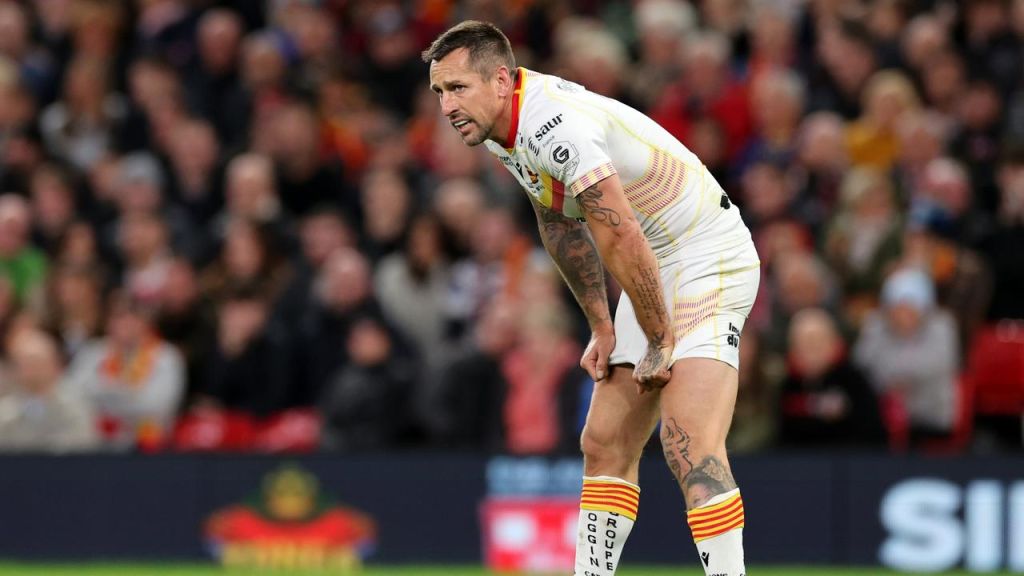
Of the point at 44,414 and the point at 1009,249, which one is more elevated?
the point at 1009,249

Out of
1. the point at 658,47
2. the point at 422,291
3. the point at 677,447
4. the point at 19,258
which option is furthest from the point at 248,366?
A: the point at 677,447

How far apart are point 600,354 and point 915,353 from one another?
5.89 meters

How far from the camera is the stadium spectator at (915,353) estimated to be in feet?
43.4

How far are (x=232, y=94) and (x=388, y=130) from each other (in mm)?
1762

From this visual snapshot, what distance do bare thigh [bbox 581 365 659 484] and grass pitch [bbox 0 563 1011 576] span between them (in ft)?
16.8

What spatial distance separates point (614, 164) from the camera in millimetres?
7504

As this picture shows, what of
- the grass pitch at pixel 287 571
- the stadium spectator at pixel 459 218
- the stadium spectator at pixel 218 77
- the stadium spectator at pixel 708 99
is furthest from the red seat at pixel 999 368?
the stadium spectator at pixel 218 77

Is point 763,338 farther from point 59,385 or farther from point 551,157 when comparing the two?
point 551,157

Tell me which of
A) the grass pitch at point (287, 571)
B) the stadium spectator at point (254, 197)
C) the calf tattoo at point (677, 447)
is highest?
the stadium spectator at point (254, 197)

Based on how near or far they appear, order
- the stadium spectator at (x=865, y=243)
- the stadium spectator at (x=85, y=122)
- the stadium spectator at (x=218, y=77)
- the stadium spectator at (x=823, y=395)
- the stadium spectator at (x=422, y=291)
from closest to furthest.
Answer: the stadium spectator at (x=823, y=395), the stadium spectator at (x=865, y=243), the stadium spectator at (x=422, y=291), the stadium spectator at (x=85, y=122), the stadium spectator at (x=218, y=77)

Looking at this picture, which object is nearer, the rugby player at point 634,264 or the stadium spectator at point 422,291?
the rugby player at point 634,264

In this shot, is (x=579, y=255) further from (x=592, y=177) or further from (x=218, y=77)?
(x=218, y=77)

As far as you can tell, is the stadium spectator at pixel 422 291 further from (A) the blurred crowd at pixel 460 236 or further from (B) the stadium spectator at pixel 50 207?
(B) the stadium spectator at pixel 50 207

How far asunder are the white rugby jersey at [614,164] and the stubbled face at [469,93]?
0.27 feet
